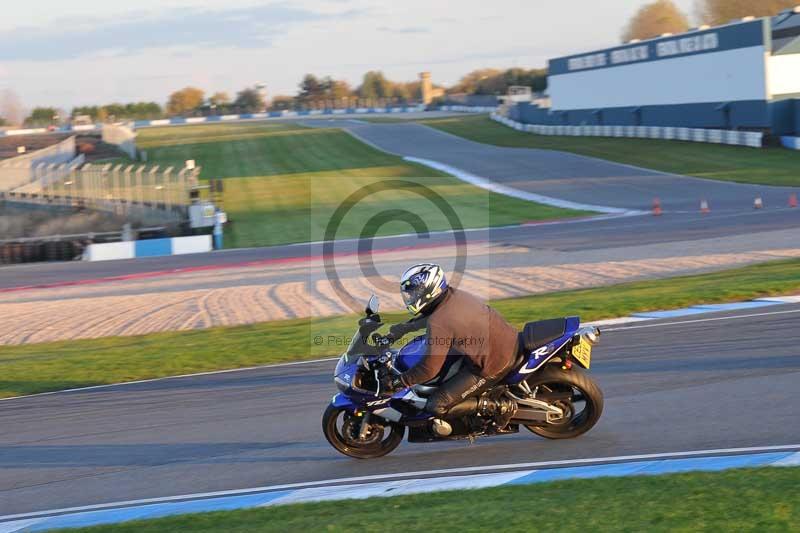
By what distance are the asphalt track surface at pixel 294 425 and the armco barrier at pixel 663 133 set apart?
41.4m

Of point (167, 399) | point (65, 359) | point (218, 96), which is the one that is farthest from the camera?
point (218, 96)

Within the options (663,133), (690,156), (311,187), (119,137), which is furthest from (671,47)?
(119,137)

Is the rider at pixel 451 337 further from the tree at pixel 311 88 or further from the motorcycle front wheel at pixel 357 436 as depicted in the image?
the tree at pixel 311 88

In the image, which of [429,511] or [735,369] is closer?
[429,511]

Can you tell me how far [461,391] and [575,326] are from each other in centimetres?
121

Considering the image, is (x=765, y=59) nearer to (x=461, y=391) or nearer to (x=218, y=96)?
(x=461, y=391)

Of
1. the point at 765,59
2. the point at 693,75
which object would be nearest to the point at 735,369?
the point at 765,59

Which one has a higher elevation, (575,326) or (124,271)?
(575,326)

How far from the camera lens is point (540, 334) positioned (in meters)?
8.24

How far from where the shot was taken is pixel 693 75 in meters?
59.5

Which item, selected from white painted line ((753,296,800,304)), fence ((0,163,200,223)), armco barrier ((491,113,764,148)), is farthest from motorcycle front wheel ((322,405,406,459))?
armco barrier ((491,113,764,148))

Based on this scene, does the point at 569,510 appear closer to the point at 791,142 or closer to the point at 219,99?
the point at 791,142

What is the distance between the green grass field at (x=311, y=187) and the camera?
38.0m

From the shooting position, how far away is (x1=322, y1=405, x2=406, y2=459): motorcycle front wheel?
27.8 ft
